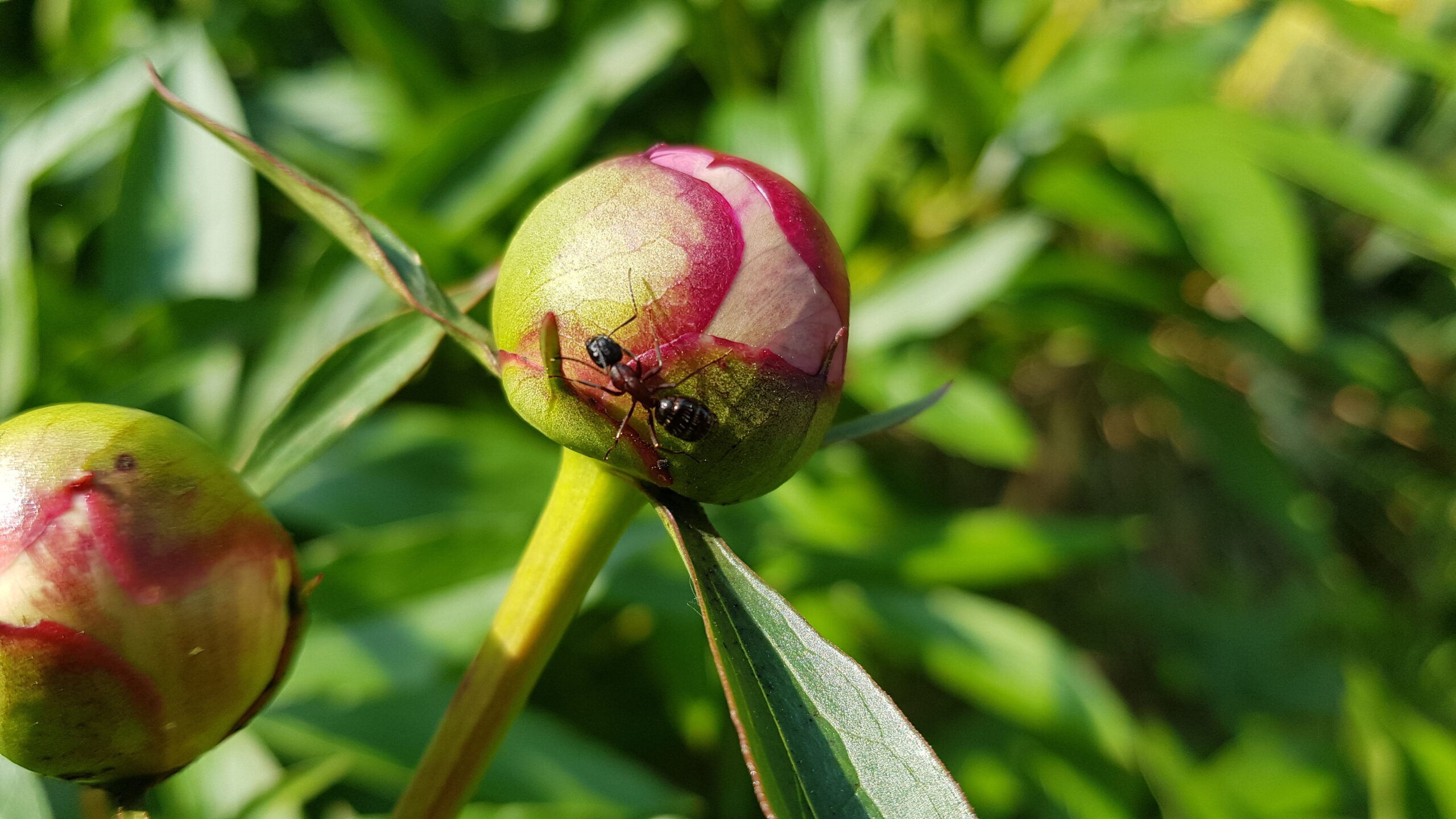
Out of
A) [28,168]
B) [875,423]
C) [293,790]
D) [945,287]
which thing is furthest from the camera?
[945,287]

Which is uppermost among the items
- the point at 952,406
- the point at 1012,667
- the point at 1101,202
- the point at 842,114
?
the point at 842,114

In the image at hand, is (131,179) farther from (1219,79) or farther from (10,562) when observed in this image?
(1219,79)

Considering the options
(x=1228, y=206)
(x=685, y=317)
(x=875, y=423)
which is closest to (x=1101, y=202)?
(x=1228, y=206)

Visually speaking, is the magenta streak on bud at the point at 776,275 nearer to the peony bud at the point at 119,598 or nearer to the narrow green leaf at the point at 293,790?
the peony bud at the point at 119,598

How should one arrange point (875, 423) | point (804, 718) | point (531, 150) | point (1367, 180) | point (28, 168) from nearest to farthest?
point (804, 718) → point (875, 423) → point (28, 168) → point (531, 150) → point (1367, 180)

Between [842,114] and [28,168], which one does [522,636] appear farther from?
[842,114]

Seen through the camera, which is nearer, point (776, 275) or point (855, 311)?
point (776, 275)

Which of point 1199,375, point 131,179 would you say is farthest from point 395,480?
point 1199,375

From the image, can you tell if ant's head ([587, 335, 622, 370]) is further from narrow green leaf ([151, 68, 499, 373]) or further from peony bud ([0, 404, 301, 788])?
peony bud ([0, 404, 301, 788])
